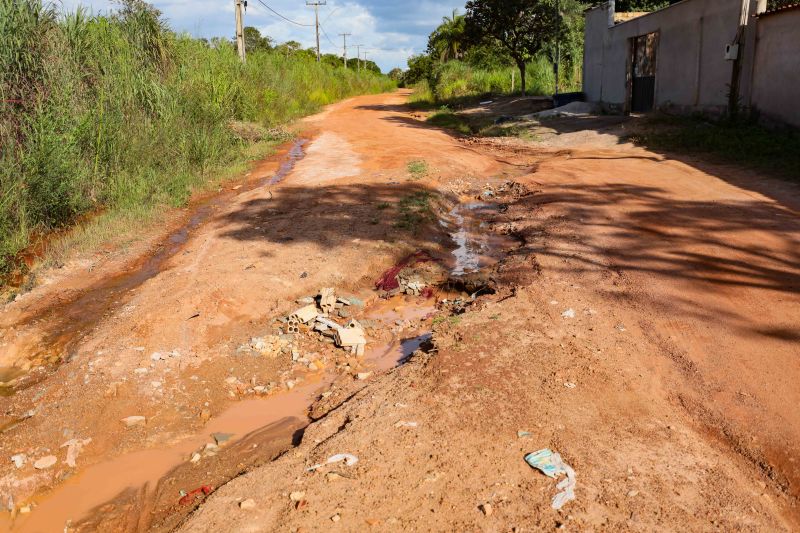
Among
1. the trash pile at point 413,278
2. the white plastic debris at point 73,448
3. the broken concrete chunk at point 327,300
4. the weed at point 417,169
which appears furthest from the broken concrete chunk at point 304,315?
the weed at point 417,169

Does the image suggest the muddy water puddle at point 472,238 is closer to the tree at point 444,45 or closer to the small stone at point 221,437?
the small stone at point 221,437

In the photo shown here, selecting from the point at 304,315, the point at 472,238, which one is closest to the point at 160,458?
the point at 304,315

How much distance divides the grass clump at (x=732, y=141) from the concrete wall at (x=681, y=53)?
722 mm

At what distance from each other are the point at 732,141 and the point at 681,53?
13.7 feet

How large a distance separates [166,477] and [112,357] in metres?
1.43

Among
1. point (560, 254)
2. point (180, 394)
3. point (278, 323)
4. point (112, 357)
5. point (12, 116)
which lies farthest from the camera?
point (12, 116)

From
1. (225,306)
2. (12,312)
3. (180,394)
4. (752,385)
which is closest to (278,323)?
(225,306)

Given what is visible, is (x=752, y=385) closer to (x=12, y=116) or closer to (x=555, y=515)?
(x=555, y=515)

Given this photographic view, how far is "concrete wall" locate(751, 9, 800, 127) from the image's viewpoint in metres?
10.3

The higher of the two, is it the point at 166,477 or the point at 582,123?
the point at 582,123

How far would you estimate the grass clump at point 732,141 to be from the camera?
9.28 m

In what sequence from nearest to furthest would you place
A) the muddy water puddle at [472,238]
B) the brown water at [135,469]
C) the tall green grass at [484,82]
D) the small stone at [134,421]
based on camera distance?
the brown water at [135,469]
the small stone at [134,421]
the muddy water puddle at [472,238]
the tall green grass at [484,82]

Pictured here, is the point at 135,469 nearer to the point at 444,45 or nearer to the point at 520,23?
the point at 520,23

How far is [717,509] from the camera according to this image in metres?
2.49
